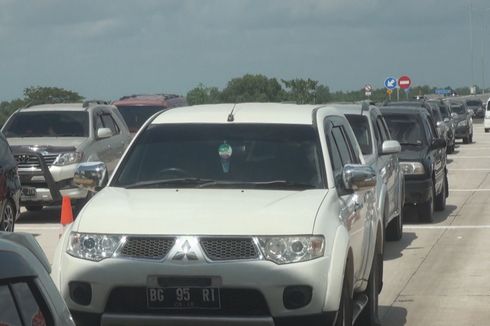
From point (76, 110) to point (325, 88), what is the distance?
34.3ft

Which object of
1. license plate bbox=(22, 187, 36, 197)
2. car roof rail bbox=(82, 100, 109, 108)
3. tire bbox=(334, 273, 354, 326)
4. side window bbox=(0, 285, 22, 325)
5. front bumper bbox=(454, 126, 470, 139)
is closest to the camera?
side window bbox=(0, 285, 22, 325)

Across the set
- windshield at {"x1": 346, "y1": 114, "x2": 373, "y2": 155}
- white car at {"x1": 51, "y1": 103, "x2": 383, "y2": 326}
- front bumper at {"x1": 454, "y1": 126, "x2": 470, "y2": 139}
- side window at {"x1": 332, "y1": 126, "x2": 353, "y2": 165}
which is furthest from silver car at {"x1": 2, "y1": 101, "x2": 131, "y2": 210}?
front bumper at {"x1": 454, "y1": 126, "x2": 470, "y2": 139}

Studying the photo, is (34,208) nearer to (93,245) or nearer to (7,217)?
(7,217)

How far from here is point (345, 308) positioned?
7766mm

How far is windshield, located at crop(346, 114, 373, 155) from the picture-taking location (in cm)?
1453

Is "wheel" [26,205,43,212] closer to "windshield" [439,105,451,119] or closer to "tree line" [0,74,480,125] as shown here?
"tree line" [0,74,480,125]

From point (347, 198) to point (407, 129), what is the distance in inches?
442

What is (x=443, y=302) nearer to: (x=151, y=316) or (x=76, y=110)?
(x=151, y=316)

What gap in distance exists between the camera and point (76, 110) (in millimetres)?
20344

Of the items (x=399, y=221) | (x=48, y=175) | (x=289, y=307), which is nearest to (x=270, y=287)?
(x=289, y=307)

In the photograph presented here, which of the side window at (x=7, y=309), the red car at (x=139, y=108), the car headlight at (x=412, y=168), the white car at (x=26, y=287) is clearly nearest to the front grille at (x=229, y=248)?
the white car at (x=26, y=287)

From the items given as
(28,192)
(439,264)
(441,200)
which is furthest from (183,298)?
(441,200)

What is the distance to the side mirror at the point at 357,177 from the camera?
27.3 feet

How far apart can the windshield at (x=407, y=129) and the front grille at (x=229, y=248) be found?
11938 mm
